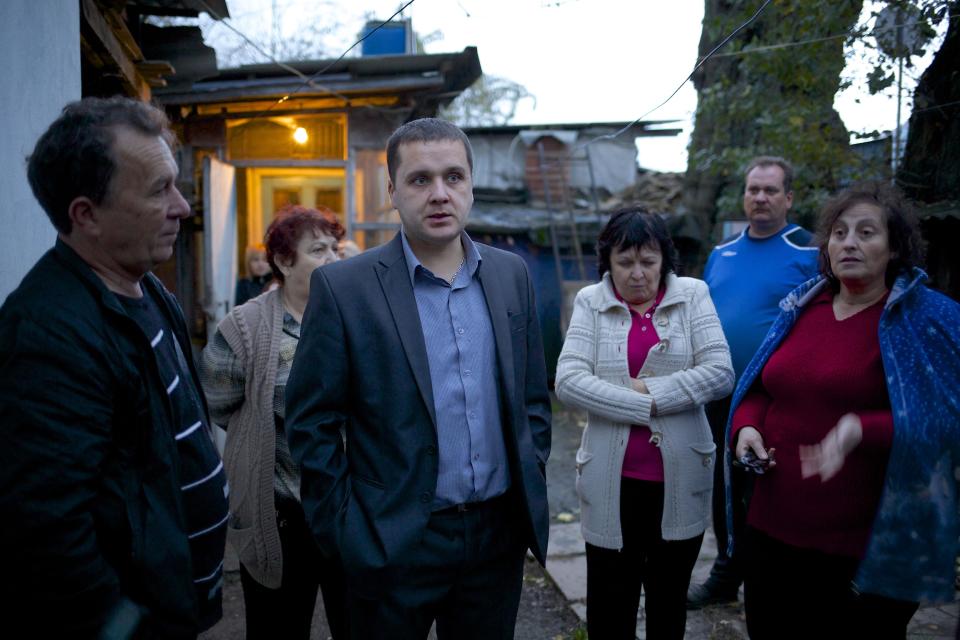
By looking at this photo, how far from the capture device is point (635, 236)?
2.96 m

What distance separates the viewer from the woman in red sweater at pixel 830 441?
93.3 inches

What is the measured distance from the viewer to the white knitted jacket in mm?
2793

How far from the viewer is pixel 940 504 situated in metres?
2.24

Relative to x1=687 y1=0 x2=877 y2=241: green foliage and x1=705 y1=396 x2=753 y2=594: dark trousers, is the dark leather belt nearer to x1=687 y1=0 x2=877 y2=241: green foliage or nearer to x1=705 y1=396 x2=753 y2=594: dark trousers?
x1=705 y1=396 x2=753 y2=594: dark trousers

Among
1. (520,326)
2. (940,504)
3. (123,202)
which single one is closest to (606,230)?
(520,326)

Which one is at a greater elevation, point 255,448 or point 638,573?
point 255,448

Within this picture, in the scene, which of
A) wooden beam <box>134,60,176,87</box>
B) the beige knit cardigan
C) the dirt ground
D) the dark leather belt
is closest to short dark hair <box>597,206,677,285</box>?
the dark leather belt

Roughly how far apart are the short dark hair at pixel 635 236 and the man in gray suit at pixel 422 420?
0.88 metres

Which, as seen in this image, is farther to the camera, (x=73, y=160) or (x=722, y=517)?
(x=722, y=517)

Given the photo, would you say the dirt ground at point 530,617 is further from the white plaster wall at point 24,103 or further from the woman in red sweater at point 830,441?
the white plaster wall at point 24,103

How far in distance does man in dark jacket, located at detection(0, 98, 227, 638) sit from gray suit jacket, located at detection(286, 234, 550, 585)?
0.31m

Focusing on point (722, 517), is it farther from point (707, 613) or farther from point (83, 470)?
point (83, 470)

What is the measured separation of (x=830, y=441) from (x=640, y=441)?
29.5 inches

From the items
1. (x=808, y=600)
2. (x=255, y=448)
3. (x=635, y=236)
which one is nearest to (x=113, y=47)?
(x=255, y=448)
